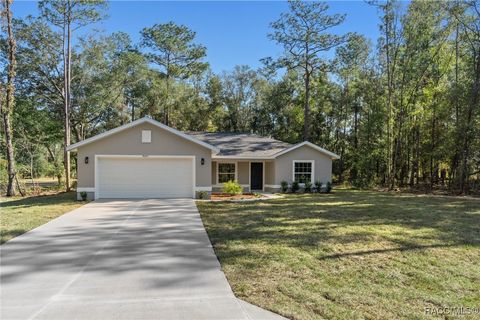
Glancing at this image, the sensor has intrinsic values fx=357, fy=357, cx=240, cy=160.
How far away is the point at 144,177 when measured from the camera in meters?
15.7

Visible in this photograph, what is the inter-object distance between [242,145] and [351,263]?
1631 centimetres

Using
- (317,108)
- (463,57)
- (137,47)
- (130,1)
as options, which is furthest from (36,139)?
(463,57)

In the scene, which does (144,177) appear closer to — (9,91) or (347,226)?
(9,91)

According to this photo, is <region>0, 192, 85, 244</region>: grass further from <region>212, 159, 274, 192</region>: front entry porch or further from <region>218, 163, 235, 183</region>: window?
<region>218, 163, 235, 183</region>: window

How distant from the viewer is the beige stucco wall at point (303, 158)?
19781 mm

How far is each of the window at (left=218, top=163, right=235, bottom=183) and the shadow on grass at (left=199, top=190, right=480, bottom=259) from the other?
319 inches

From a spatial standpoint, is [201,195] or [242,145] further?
[242,145]

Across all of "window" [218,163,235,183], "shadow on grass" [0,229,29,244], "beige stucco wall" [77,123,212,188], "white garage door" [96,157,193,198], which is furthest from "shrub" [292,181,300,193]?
"shadow on grass" [0,229,29,244]

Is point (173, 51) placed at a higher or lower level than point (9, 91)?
higher

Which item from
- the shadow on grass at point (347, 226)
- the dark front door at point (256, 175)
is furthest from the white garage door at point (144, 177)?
the dark front door at point (256, 175)

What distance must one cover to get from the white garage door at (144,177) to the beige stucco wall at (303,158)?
5.79 metres

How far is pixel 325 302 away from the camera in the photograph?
407 cm

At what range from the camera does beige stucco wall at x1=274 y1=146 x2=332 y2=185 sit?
19.8 meters

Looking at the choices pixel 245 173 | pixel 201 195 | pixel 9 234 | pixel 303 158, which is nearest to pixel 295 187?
pixel 303 158
